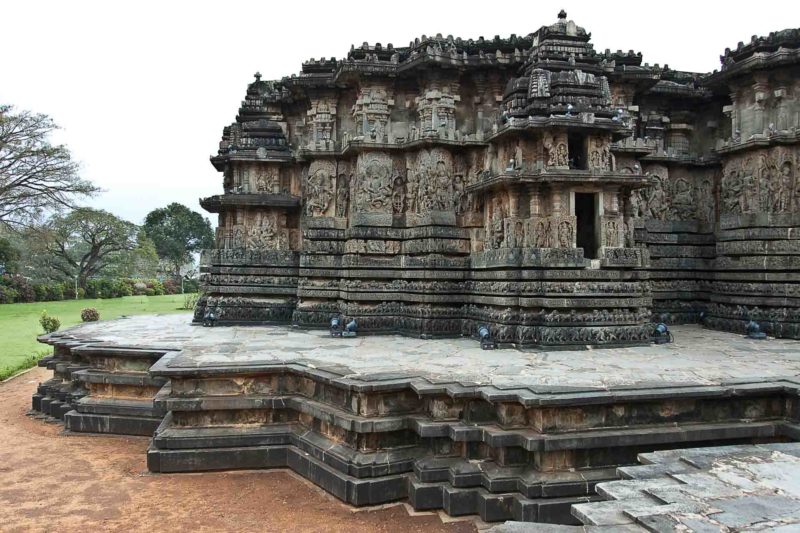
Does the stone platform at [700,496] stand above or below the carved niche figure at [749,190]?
below

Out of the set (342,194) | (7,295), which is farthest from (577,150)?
(7,295)

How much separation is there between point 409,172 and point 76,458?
8.52 meters

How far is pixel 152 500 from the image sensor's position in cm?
676

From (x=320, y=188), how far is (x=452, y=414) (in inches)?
326

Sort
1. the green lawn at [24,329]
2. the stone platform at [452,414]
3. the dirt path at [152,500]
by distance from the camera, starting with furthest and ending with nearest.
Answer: the green lawn at [24,329]
the stone platform at [452,414]
the dirt path at [152,500]

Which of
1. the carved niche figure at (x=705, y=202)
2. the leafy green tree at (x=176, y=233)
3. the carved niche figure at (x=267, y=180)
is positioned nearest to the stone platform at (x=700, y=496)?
the carved niche figure at (x=705, y=202)

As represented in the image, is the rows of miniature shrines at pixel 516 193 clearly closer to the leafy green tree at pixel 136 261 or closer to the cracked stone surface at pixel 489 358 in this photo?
the cracked stone surface at pixel 489 358

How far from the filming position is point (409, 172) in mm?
13102

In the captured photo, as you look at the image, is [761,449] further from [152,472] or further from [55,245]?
[55,245]

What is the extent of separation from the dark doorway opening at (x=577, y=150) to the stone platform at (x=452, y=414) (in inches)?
149

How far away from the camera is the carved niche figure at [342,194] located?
13906mm

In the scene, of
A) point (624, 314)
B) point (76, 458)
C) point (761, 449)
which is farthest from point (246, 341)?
point (761, 449)

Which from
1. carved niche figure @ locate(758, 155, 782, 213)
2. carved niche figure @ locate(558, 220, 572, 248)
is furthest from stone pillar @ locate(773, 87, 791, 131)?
carved niche figure @ locate(558, 220, 572, 248)

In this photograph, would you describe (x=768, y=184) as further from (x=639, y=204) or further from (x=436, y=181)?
(x=436, y=181)
